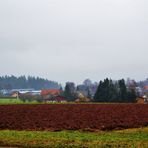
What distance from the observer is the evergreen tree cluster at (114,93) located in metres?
104

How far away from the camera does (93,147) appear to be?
17266mm

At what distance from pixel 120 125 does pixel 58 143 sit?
13778 mm

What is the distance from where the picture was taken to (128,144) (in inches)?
704

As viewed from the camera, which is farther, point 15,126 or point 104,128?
point 15,126

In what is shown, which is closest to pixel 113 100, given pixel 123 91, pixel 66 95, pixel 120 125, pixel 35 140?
pixel 123 91

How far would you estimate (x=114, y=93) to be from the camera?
107 m

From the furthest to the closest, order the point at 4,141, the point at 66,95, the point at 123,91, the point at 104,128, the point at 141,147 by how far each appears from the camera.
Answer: the point at 66,95 → the point at 123,91 → the point at 104,128 → the point at 4,141 → the point at 141,147

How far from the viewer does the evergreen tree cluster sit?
10394 cm

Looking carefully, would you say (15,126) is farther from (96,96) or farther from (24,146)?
(96,96)

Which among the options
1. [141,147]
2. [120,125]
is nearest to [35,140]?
[141,147]

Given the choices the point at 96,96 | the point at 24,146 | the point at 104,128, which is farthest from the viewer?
the point at 96,96

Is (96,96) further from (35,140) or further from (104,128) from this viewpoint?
(35,140)

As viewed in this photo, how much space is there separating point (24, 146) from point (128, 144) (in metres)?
4.44

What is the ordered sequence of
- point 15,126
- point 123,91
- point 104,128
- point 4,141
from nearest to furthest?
1. point 4,141
2. point 104,128
3. point 15,126
4. point 123,91
